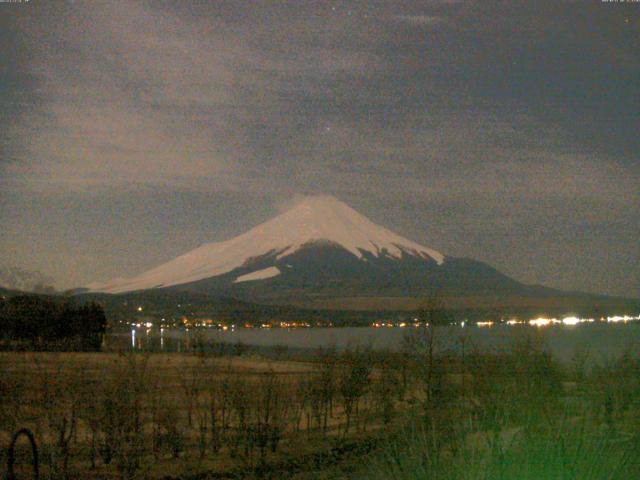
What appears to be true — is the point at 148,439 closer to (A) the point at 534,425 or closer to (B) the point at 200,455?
(B) the point at 200,455

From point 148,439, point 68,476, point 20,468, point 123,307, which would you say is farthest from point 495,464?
point 123,307

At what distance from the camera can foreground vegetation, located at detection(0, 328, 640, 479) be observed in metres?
6.75

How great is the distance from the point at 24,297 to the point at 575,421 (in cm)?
6203

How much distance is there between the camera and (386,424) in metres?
18.9

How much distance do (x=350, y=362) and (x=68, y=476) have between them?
9386 mm

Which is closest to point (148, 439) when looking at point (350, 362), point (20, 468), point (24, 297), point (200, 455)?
point (200, 455)

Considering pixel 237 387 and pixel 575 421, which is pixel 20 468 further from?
pixel 575 421

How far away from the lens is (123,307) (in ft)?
467

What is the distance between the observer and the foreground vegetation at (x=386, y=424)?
22.2 feet

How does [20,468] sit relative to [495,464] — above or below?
below

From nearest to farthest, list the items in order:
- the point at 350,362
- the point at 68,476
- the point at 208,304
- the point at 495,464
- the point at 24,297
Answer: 1. the point at 495,464
2. the point at 68,476
3. the point at 350,362
4. the point at 24,297
5. the point at 208,304

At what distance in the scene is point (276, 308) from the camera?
531 ft

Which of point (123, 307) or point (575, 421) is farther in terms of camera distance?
point (123, 307)

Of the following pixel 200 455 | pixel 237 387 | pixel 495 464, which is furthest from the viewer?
pixel 237 387
